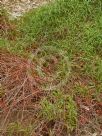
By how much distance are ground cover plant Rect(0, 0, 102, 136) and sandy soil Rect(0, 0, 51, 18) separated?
264mm

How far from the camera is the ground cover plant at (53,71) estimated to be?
3.54 m

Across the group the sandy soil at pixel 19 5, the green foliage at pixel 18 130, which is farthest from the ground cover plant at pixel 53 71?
the sandy soil at pixel 19 5

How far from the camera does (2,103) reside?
3.65m

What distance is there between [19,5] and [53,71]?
1.64 metres

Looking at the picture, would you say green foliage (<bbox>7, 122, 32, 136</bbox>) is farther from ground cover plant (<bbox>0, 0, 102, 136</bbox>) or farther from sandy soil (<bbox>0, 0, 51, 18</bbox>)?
sandy soil (<bbox>0, 0, 51, 18</bbox>)

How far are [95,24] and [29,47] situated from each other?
2.61ft

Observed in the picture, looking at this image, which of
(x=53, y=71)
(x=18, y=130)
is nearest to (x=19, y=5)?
(x=53, y=71)

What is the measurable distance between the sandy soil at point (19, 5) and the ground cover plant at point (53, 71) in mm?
264

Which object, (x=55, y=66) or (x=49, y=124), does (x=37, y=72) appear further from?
(x=49, y=124)

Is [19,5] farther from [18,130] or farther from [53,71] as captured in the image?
[18,130]

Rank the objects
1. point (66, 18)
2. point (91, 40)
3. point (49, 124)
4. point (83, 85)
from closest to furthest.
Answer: point (49, 124) < point (83, 85) < point (91, 40) < point (66, 18)

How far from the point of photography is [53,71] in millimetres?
4082

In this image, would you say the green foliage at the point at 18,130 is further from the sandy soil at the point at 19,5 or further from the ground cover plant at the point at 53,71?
the sandy soil at the point at 19,5

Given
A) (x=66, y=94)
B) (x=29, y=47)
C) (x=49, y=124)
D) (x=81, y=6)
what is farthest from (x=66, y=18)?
(x=49, y=124)
